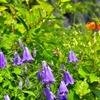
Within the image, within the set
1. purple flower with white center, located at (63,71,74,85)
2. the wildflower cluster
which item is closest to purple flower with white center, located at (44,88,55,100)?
the wildflower cluster

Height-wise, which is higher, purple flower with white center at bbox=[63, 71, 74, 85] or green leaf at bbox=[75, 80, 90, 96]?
purple flower with white center at bbox=[63, 71, 74, 85]

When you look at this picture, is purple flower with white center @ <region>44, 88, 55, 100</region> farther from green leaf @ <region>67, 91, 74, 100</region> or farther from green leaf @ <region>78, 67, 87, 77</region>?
green leaf @ <region>78, 67, 87, 77</region>

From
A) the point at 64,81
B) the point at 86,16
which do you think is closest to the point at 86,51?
the point at 64,81

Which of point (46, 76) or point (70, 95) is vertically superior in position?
point (46, 76)

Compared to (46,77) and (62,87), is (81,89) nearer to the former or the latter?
(62,87)

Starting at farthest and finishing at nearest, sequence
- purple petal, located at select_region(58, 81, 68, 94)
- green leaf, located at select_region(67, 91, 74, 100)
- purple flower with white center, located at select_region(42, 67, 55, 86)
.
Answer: green leaf, located at select_region(67, 91, 74, 100) → purple petal, located at select_region(58, 81, 68, 94) → purple flower with white center, located at select_region(42, 67, 55, 86)

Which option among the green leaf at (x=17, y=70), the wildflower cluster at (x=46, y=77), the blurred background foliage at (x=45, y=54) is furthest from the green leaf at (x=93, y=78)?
the green leaf at (x=17, y=70)

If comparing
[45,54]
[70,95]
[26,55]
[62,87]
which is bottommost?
[70,95]

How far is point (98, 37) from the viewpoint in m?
2.82

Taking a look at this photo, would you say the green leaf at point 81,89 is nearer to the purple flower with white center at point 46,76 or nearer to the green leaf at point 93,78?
the green leaf at point 93,78

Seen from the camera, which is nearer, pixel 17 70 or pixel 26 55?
pixel 26 55

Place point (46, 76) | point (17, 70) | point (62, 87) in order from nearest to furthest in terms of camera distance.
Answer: point (46, 76), point (62, 87), point (17, 70)

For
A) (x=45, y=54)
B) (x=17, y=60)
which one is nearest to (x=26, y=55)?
(x=17, y=60)

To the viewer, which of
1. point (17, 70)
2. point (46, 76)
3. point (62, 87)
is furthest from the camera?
point (17, 70)
